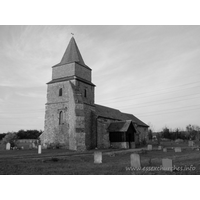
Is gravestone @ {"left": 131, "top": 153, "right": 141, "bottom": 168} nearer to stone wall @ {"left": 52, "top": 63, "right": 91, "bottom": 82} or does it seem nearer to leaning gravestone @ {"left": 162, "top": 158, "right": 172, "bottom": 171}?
leaning gravestone @ {"left": 162, "top": 158, "right": 172, "bottom": 171}

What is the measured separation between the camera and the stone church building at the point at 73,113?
27.0 m

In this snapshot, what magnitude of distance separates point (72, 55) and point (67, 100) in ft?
25.7

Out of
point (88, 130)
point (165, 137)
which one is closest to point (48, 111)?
point (88, 130)

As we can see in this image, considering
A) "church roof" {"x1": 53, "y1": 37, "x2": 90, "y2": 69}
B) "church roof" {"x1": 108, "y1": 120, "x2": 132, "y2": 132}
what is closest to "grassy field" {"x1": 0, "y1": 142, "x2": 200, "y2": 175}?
"church roof" {"x1": 108, "y1": 120, "x2": 132, "y2": 132}

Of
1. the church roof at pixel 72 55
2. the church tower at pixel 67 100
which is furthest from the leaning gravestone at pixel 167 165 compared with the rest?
the church roof at pixel 72 55

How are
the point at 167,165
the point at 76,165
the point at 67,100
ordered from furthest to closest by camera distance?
the point at 67,100 → the point at 76,165 → the point at 167,165

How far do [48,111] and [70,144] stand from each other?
715 centimetres

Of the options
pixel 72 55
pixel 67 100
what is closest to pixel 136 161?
pixel 67 100

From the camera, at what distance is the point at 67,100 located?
2789 cm

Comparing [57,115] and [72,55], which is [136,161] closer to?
[57,115]

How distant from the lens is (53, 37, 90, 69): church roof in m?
30.1

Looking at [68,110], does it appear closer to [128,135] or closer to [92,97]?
[92,97]

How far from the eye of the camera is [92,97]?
3169cm

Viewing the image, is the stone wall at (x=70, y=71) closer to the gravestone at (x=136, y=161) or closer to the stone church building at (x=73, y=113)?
the stone church building at (x=73, y=113)
